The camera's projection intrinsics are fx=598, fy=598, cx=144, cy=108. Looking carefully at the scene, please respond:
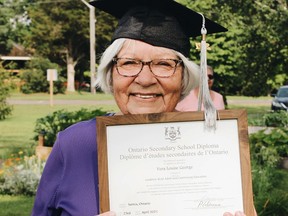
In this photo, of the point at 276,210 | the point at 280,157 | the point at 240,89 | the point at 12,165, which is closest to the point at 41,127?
the point at 12,165

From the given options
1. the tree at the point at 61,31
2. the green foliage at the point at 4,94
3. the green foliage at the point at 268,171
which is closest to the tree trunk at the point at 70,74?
the tree at the point at 61,31

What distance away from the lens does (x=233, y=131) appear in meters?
2.20

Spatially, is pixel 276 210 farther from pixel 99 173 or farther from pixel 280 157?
pixel 99 173

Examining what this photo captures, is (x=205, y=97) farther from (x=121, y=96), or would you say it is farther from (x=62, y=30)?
(x=62, y=30)

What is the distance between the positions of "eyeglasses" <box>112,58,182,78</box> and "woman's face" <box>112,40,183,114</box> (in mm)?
13

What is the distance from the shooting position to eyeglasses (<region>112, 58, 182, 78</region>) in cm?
233

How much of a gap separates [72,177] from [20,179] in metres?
6.43

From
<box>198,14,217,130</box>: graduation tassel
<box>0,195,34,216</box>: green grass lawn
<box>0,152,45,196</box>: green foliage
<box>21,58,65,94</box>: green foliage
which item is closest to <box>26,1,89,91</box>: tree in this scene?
<box>21,58,65,94</box>: green foliage

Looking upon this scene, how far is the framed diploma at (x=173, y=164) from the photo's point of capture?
2156 mm

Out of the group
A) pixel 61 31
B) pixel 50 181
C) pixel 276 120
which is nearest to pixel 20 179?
pixel 50 181

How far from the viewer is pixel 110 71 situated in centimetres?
246

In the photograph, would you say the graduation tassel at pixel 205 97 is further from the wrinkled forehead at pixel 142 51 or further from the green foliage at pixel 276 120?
the green foliage at pixel 276 120

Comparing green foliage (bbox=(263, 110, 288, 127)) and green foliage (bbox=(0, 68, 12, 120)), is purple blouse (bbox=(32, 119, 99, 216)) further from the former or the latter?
green foliage (bbox=(0, 68, 12, 120))
